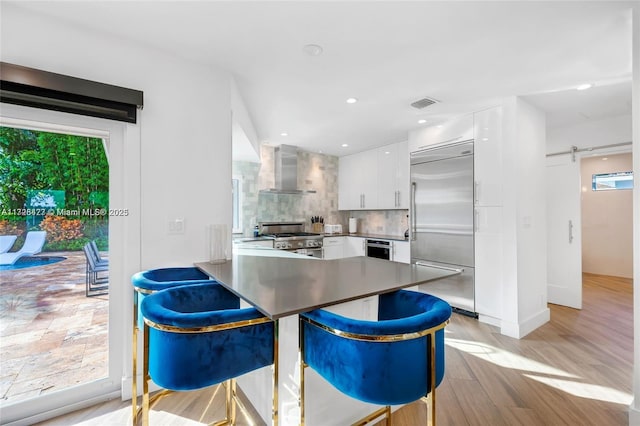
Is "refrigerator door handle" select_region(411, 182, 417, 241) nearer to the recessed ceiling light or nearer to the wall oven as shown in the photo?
the wall oven

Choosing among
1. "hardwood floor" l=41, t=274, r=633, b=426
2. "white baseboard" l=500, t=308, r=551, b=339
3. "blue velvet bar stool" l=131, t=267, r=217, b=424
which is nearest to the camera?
"blue velvet bar stool" l=131, t=267, r=217, b=424

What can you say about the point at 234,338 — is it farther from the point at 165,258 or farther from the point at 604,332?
the point at 604,332

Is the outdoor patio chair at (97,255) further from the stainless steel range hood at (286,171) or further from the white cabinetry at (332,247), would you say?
the white cabinetry at (332,247)

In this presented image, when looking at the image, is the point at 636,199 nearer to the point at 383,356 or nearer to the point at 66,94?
the point at 383,356

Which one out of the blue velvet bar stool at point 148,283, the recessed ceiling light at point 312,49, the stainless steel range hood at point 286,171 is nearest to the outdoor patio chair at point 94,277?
the blue velvet bar stool at point 148,283

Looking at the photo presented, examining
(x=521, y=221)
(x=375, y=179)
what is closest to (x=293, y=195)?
(x=375, y=179)

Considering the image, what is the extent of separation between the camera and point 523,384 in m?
2.12

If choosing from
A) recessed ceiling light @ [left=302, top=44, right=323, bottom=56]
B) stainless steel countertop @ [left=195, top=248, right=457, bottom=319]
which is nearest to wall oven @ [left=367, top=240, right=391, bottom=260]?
stainless steel countertop @ [left=195, top=248, right=457, bottom=319]

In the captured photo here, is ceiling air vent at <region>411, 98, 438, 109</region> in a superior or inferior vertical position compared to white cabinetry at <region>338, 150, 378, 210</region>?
superior

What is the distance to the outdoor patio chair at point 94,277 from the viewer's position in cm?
198

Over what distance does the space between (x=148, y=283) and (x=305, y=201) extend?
402cm

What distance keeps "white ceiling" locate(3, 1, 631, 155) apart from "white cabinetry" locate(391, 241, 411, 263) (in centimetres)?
194

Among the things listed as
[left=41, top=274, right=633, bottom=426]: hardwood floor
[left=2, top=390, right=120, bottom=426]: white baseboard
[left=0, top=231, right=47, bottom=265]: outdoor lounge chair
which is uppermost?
[left=0, top=231, right=47, bottom=265]: outdoor lounge chair

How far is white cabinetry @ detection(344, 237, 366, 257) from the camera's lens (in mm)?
5020
